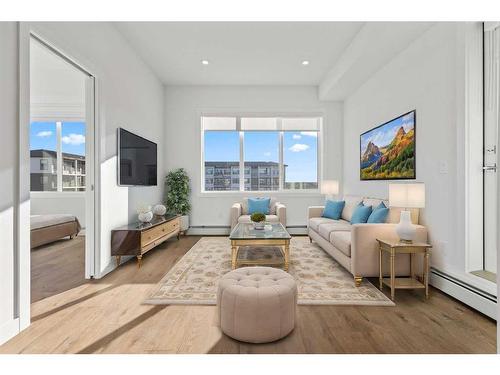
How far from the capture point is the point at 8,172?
6.06 ft

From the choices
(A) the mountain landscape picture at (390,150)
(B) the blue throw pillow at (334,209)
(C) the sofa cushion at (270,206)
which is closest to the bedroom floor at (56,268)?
(C) the sofa cushion at (270,206)

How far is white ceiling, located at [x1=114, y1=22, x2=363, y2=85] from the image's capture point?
138 inches

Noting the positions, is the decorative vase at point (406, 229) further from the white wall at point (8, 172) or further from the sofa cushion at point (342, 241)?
the white wall at point (8, 172)

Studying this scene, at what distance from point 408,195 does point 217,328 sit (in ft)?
7.43

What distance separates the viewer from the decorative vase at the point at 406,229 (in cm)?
254

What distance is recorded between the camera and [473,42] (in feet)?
7.86

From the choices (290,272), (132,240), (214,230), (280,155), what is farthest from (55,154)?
(290,272)

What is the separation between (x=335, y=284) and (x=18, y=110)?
127 inches

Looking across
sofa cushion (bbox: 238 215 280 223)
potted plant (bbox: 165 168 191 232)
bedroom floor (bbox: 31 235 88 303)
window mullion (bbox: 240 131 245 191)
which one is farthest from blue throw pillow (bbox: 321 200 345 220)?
bedroom floor (bbox: 31 235 88 303)

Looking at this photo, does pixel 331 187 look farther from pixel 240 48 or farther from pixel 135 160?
pixel 135 160

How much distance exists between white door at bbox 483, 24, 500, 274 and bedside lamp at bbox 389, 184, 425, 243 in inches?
20.4

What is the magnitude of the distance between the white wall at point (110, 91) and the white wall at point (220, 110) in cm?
118
